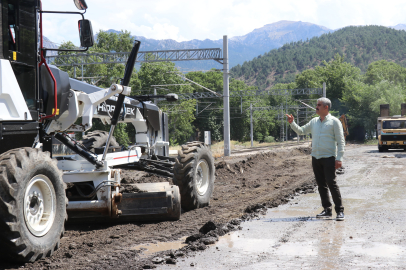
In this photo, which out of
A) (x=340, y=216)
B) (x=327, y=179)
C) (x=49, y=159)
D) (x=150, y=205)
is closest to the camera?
(x=49, y=159)

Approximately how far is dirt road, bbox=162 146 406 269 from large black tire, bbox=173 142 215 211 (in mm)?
1445

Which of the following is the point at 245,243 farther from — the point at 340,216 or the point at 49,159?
the point at 49,159

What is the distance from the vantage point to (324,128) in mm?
7684

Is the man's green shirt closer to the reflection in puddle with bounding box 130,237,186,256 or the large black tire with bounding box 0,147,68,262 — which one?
the reflection in puddle with bounding box 130,237,186,256

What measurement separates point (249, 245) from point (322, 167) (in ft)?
8.66

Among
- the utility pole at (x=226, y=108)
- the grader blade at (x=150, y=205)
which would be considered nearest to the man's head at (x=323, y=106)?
the grader blade at (x=150, y=205)

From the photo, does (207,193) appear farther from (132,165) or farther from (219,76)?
(219,76)

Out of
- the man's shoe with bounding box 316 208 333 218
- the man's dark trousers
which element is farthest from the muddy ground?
the man's dark trousers

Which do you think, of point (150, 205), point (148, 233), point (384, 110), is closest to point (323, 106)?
point (150, 205)

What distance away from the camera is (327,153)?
299 inches

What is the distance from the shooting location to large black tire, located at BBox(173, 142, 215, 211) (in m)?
8.19

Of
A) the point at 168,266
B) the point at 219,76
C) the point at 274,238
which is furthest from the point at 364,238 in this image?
the point at 219,76

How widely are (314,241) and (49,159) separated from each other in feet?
12.2

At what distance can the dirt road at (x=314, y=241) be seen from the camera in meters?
4.99
